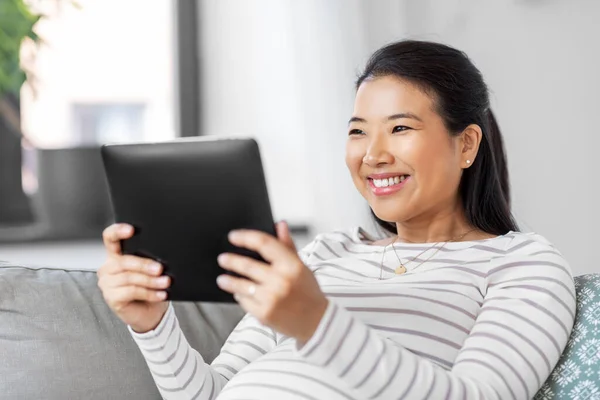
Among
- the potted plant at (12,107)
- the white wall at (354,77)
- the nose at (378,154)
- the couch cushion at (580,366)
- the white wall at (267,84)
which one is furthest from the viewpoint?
the white wall at (267,84)

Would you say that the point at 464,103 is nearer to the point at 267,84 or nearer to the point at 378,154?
the point at 378,154

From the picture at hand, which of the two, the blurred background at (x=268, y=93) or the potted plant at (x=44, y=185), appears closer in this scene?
the blurred background at (x=268, y=93)

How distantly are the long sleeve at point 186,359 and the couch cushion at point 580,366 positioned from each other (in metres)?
0.47

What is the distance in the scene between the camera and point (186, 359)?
133cm

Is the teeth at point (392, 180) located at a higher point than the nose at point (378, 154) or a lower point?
lower

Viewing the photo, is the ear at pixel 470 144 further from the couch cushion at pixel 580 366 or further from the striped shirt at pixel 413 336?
the couch cushion at pixel 580 366

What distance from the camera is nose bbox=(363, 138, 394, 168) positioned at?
1.38 metres

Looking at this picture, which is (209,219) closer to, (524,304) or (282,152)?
(524,304)

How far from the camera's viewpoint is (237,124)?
3.32 m

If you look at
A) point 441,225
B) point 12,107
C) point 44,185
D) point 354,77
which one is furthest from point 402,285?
Result: point 12,107

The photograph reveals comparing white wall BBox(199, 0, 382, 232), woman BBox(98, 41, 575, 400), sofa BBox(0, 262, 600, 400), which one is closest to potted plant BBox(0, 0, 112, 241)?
white wall BBox(199, 0, 382, 232)

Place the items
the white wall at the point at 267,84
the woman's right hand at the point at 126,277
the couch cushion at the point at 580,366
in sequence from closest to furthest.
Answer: the woman's right hand at the point at 126,277, the couch cushion at the point at 580,366, the white wall at the point at 267,84

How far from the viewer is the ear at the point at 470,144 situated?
1473mm

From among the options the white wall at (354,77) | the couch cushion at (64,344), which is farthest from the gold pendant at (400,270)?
the white wall at (354,77)
